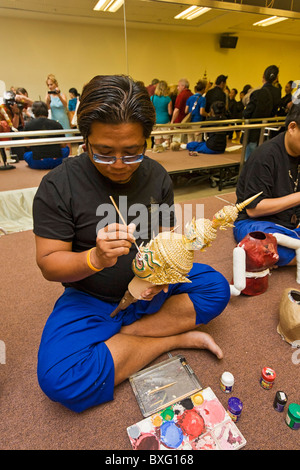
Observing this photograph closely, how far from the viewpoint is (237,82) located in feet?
30.6

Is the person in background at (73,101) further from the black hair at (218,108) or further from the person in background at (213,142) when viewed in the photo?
the black hair at (218,108)

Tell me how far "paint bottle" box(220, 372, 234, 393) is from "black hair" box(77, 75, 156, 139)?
3.48 ft

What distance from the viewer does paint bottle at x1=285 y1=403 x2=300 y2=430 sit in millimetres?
1013

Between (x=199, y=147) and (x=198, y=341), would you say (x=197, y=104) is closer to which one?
(x=199, y=147)

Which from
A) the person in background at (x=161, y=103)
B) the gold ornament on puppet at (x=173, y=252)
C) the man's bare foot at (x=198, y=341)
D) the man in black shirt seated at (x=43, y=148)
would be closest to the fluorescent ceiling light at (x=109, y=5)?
the person in background at (x=161, y=103)

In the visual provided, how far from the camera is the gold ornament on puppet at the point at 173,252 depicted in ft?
3.59

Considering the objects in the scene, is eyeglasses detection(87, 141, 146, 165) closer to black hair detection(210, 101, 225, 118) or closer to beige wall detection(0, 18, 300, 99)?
black hair detection(210, 101, 225, 118)

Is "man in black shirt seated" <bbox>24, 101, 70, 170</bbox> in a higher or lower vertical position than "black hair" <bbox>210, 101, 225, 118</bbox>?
lower

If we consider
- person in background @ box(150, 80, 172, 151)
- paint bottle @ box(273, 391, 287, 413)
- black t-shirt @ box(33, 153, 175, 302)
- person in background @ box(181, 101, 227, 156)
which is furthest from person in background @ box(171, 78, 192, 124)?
paint bottle @ box(273, 391, 287, 413)

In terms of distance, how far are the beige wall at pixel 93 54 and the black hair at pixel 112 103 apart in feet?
19.8

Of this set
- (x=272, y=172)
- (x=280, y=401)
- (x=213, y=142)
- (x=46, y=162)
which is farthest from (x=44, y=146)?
(x=280, y=401)

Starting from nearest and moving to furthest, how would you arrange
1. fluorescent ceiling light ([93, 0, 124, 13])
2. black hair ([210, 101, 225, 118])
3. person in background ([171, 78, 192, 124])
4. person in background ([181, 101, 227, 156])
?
fluorescent ceiling light ([93, 0, 124, 13]) < black hair ([210, 101, 225, 118]) < person in background ([181, 101, 227, 156]) < person in background ([171, 78, 192, 124])

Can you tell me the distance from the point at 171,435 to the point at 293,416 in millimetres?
456

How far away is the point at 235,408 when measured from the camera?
1.05 metres
